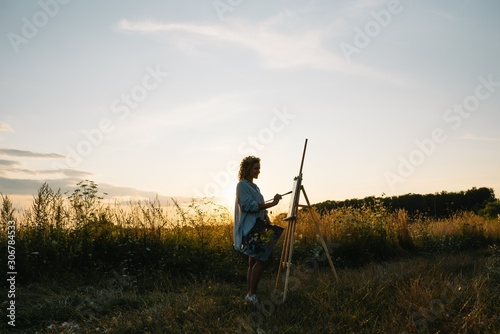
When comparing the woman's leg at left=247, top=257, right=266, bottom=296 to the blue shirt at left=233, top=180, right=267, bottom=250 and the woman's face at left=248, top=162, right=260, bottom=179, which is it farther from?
the woman's face at left=248, top=162, right=260, bottom=179

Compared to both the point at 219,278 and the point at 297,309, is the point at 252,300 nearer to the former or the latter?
the point at 297,309

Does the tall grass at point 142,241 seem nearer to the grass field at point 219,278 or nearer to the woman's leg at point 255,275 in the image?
the grass field at point 219,278

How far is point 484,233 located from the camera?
13.2 metres

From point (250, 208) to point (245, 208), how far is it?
67 millimetres

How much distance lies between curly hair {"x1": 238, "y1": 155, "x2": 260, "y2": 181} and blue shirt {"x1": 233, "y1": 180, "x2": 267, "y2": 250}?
0.38 ft

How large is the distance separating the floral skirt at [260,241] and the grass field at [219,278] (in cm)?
63

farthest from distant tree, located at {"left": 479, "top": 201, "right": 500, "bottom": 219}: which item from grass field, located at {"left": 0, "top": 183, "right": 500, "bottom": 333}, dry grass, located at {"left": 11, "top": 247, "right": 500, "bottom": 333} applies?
dry grass, located at {"left": 11, "top": 247, "right": 500, "bottom": 333}

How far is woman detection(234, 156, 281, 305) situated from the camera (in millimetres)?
5535

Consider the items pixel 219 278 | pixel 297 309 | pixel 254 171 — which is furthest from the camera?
pixel 219 278

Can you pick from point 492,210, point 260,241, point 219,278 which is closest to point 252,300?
point 260,241

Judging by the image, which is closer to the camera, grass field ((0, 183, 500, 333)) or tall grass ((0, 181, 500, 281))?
grass field ((0, 183, 500, 333))

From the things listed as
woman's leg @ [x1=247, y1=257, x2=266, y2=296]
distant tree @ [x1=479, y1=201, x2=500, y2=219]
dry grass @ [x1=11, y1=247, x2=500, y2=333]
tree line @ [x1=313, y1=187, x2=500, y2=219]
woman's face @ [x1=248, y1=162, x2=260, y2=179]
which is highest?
Result: woman's face @ [x1=248, y1=162, x2=260, y2=179]

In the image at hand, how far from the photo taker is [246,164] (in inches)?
225

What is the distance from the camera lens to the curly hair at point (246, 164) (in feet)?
18.7
